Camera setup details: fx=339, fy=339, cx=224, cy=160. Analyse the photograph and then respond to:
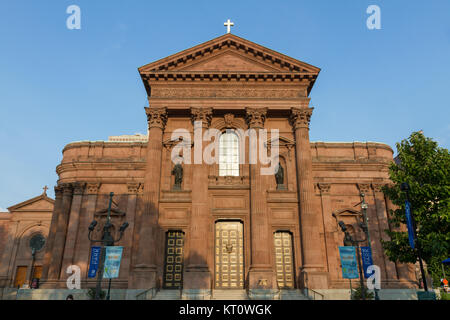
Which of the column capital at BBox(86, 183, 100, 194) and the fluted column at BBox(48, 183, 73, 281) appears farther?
the column capital at BBox(86, 183, 100, 194)

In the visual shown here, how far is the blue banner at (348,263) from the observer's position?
17.9 meters

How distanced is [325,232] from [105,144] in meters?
20.1

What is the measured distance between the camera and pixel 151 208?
24.2m

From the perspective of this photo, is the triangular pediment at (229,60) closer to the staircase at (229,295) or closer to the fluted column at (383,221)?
the fluted column at (383,221)

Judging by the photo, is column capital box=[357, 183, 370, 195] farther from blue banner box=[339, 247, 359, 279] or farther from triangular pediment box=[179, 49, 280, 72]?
triangular pediment box=[179, 49, 280, 72]

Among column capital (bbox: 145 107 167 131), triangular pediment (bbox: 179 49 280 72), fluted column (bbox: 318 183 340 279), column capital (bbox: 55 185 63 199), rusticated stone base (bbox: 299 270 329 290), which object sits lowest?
rusticated stone base (bbox: 299 270 329 290)

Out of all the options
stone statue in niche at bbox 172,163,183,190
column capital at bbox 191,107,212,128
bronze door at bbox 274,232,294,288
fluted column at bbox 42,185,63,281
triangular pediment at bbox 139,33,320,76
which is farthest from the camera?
fluted column at bbox 42,185,63,281

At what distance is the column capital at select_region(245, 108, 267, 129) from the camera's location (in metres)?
26.5

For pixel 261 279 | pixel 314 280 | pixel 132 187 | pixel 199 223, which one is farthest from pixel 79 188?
pixel 314 280

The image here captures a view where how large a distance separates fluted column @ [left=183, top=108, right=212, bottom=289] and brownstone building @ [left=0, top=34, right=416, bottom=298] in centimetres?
7

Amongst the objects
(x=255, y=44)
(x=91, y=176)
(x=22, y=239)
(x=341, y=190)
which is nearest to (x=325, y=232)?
(x=341, y=190)

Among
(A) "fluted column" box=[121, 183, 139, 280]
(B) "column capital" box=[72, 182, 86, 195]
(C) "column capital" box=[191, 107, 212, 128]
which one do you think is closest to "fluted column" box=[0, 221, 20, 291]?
(B) "column capital" box=[72, 182, 86, 195]

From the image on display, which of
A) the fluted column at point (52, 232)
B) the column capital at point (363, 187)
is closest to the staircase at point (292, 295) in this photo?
the column capital at point (363, 187)

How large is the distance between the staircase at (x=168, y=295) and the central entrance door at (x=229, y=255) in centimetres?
300
